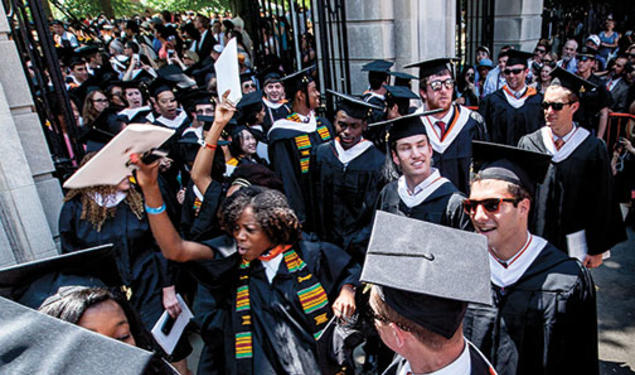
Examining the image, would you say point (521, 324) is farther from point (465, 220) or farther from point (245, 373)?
point (245, 373)

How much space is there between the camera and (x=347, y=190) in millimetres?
3900

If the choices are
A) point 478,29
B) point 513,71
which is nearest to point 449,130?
point 513,71

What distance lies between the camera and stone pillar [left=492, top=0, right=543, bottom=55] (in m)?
10.2

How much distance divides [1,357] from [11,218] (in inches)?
118

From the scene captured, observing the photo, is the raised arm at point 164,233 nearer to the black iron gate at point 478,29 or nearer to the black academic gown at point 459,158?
the black academic gown at point 459,158

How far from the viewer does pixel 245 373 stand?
2.31 metres

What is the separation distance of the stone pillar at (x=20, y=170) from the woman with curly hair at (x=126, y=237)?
841 millimetres

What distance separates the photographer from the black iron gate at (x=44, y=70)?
360 cm

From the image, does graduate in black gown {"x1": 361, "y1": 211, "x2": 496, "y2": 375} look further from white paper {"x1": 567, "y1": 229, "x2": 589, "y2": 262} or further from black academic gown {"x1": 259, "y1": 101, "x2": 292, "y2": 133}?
black academic gown {"x1": 259, "y1": 101, "x2": 292, "y2": 133}

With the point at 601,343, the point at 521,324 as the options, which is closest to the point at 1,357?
the point at 521,324

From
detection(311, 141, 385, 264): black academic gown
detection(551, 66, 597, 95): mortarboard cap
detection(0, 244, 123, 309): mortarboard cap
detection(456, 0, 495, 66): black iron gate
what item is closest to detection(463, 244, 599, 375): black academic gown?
A: detection(311, 141, 385, 264): black academic gown

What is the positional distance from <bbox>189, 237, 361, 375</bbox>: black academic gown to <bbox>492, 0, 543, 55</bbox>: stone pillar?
1009 cm

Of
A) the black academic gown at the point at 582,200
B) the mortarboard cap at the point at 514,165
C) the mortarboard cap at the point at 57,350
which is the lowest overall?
the black academic gown at the point at 582,200

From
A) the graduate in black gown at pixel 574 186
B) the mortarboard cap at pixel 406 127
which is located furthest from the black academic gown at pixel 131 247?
the graduate in black gown at pixel 574 186
